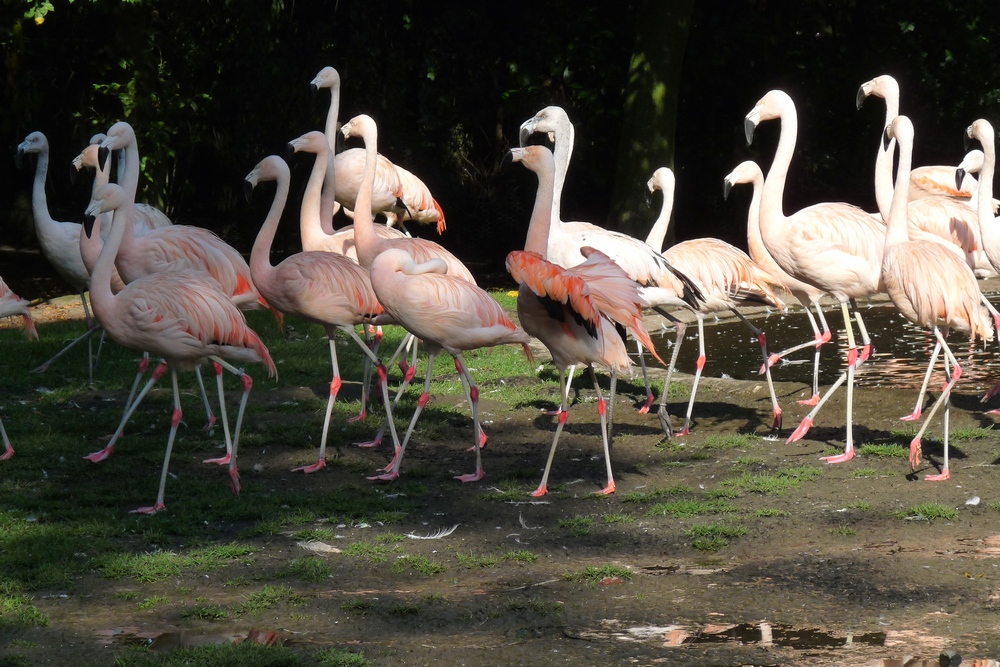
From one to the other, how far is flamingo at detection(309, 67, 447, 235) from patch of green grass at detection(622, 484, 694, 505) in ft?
12.9

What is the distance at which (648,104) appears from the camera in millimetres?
11664

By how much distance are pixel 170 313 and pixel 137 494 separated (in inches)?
33.4

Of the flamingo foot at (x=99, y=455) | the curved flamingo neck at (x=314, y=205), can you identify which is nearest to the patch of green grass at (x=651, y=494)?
the flamingo foot at (x=99, y=455)

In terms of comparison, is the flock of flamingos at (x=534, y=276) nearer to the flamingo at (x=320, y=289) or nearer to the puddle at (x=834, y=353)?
the flamingo at (x=320, y=289)

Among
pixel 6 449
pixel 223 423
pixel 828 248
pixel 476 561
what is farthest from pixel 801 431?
pixel 6 449

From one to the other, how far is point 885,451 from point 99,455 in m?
4.04

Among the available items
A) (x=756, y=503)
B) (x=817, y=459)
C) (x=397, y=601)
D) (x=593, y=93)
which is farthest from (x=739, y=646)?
(x=593, y=93)

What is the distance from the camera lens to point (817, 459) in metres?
5.78

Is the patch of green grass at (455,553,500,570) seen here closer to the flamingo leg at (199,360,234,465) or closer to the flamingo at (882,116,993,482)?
the flamingo leg at (199,360,234,465)

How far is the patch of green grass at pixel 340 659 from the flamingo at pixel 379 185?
5263mm

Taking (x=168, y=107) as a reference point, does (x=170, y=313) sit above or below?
below

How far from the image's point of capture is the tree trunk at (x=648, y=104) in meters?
11.5

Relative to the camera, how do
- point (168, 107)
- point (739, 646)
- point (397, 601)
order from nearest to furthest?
point (739, 646), point (397, 601), point (168, 107)

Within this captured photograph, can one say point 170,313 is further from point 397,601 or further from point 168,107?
point 168,107
